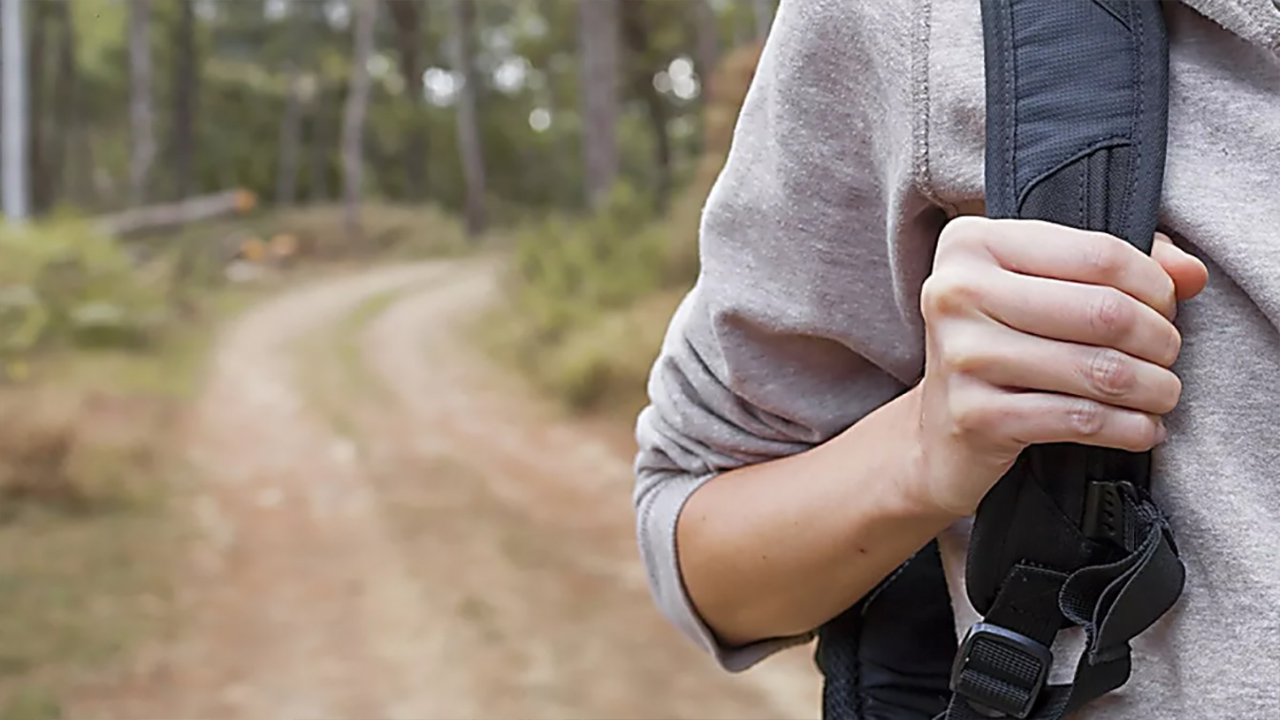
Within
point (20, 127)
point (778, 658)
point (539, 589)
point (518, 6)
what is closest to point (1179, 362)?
point (778, 658)

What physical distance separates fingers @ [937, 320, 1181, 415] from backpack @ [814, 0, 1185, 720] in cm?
3

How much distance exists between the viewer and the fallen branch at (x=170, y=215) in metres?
7.40

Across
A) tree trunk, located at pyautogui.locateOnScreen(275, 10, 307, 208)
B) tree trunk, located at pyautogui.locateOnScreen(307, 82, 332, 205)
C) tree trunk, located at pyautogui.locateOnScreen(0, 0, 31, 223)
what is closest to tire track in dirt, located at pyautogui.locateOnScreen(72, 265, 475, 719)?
tree trunk, located at pyautogui.locateOnScreen(0, 0, 31, 223)

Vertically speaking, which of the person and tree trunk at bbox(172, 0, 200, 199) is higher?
the person

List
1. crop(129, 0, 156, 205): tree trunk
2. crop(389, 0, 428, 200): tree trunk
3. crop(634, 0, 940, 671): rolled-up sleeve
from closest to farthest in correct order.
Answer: crop(634, 0, 940, 671): rolled-up sleeve → crop(129, 0, 156, 205): tree trunk → crop(389, 0, 428, 200): tree trunk

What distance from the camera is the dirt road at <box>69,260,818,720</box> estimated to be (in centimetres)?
217

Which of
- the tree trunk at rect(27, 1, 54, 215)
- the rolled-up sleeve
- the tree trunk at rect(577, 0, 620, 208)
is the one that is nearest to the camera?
the rolled-up sleeve

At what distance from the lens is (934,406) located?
0.41 metres

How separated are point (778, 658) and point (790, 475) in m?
1.85

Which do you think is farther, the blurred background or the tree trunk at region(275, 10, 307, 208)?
the tree trunk at region(275, 10, 307, 208)

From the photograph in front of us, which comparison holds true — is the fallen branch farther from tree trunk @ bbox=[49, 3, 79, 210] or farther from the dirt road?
the dirt road

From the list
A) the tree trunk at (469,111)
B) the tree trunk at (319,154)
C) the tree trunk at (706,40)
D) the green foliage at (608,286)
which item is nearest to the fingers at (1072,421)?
the green foliage at (608,286)

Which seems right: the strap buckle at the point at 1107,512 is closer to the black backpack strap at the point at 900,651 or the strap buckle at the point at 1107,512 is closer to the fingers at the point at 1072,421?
the fingers at the point at 1072,421

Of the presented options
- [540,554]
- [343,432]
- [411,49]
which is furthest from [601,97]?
[411,49]
